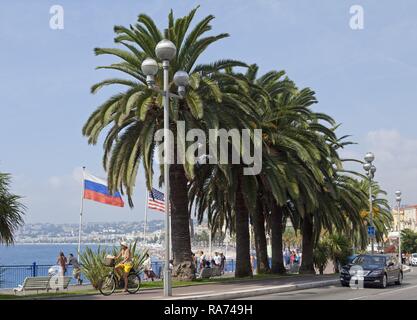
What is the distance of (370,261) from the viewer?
2531cm

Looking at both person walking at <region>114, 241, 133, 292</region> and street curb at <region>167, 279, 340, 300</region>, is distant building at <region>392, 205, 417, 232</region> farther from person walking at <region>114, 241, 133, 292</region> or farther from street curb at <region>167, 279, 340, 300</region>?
person walking at <region>114, 241, 133, 292</region>

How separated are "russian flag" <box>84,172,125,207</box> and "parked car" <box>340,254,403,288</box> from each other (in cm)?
1448

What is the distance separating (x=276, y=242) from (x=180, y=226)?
9196 millimetres

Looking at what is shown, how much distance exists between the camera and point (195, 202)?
34531 millimetres

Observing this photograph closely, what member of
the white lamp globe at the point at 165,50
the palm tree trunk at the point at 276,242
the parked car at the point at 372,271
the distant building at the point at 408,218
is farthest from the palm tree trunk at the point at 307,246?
the distant building at the point at 408,218

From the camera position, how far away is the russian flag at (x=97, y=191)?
33.7 meters

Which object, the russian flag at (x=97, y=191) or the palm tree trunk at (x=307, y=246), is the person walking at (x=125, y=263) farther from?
the palm tree trunk at (x=307, y=246)

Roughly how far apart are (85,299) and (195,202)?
1667cm

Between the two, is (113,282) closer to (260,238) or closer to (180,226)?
(180,226)

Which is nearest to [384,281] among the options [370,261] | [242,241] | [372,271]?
[372,271]

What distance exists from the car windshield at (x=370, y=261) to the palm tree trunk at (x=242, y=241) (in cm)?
594
